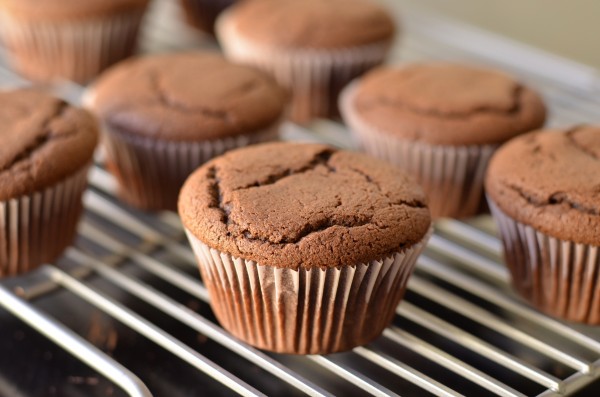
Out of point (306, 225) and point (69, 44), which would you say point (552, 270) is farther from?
point (69, 44)

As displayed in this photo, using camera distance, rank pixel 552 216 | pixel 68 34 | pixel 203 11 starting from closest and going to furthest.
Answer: pixel 552 216, pixel 68 34, pixel 203 11

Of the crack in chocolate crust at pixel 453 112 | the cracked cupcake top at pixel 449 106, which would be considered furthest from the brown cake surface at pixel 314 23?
the crack in chocolate crust at pixel 453 112

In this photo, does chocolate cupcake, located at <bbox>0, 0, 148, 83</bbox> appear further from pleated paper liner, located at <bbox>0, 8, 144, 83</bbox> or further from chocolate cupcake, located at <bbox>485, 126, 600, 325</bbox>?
chocolate cupcake, located at <bbox>485, 126, 600, 325</bbox>

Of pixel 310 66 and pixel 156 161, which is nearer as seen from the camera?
pixel 156 161

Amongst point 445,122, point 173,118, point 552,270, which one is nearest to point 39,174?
point 173,118

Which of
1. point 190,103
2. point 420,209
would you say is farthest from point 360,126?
point 420,209
